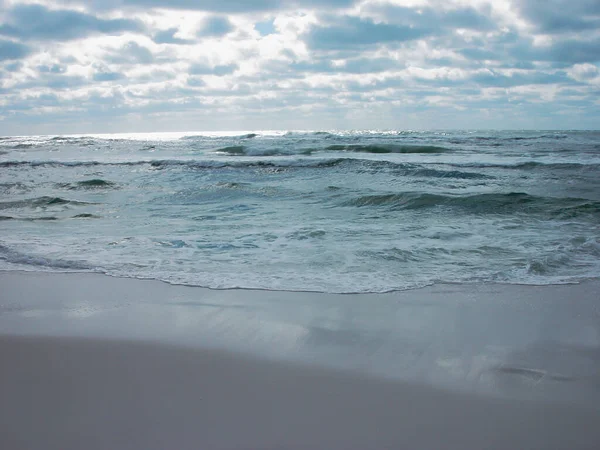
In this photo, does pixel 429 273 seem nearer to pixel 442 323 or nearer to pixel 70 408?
pixel 442 323

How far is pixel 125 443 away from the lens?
230cm

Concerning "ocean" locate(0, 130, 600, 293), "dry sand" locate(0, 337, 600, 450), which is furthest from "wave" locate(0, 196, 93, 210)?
"dry sand" locate(0, 337, 600, 450)

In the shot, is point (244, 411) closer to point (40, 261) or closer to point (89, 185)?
point (40, 261)

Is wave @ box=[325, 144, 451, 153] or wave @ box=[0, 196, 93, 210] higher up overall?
wave @ box=[325, 144, 451, 153]

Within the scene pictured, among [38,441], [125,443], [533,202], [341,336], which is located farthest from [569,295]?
[533,202]

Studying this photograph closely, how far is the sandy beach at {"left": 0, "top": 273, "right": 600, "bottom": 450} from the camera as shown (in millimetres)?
2395

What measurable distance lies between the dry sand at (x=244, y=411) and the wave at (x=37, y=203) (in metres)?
8.19

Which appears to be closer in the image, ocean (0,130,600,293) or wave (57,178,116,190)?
ocean (0,130,600,293)

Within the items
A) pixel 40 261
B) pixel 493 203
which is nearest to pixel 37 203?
pixel 40 261

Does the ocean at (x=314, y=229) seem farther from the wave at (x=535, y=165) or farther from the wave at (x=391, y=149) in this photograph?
the wave at (x=391, y=149)

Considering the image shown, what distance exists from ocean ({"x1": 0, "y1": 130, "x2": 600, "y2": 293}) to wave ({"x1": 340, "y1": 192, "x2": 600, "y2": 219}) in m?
0.03

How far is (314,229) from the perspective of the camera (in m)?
7.44

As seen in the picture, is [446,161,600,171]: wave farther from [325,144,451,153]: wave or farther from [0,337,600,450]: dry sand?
[0,337,600,450]: dry sand

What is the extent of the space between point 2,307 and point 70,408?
2.10m
